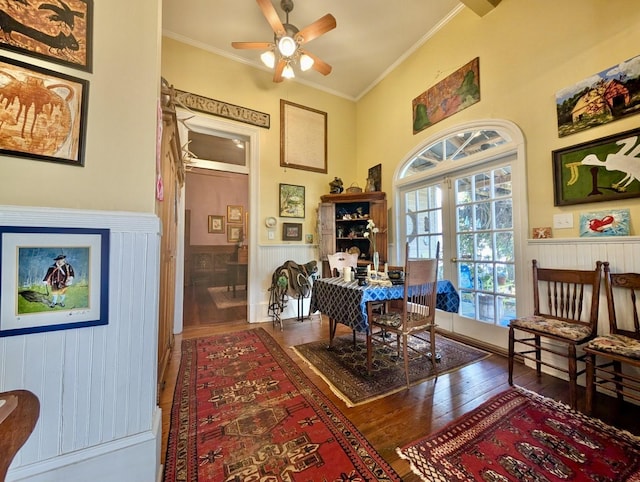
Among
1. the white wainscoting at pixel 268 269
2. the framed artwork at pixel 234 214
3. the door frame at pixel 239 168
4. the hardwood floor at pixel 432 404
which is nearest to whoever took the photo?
the hardwood floor at pixel 432 404

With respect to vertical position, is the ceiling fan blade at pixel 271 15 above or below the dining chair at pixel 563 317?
above

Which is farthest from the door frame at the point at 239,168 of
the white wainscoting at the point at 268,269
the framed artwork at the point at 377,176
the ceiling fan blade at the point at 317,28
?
the framed artwork at the point at 377,176

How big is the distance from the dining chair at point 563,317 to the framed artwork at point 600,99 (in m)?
1.10

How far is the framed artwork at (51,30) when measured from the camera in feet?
3.24

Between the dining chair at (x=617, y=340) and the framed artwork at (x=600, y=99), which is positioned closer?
the dining chair at (x=617, y=340)

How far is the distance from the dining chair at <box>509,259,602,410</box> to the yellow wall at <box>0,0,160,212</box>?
2.67 m

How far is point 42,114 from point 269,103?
135 inches

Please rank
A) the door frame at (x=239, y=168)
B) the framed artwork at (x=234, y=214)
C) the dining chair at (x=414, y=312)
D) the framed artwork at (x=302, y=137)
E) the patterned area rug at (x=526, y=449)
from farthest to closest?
1. the framed artwork at (x=234, y=214)
2. the framed artwork at (x=302, y=137)
3. the door frame at (x=239, y=168)
4. the dining chair at (x=414, y=312)
5. the patterned area rug at (x=526, y=449)

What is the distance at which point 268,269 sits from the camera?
3.85 meters

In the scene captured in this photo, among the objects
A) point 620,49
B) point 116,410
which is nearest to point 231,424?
point 116,410

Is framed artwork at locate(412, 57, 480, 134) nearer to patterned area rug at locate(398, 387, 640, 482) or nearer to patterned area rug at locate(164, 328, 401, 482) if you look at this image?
patterned area rug at locate(398, 387, 640, 482)

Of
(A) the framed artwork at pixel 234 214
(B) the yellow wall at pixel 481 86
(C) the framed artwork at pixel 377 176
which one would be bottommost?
(A) the framed artwork at pixel 234 214

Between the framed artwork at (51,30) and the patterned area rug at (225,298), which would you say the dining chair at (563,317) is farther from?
the patterned area rug at (225,298)

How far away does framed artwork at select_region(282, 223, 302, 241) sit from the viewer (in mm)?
4004
